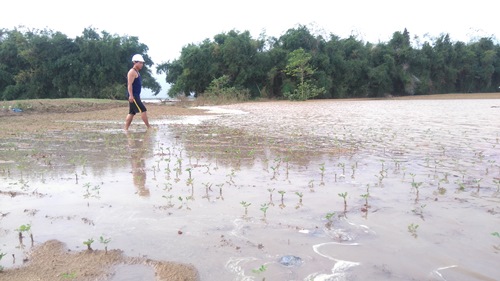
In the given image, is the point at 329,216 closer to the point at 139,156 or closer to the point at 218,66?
the point at 139,156

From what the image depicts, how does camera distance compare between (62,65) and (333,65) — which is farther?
(333,65)

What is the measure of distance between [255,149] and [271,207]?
286 centimetres

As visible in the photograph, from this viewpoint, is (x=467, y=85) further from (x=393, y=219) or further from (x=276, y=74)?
(x=393, y=219)

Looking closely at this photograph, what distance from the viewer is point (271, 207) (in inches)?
124

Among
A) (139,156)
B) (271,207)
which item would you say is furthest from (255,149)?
(271,207)

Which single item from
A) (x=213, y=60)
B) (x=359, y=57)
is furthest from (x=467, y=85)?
(x=213, y=60)

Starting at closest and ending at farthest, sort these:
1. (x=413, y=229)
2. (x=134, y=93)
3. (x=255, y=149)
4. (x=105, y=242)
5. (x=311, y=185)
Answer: (x=105, y=242) < (x=413, y=229) < (x=311, y=185) < (x=255, y=149) < (x=134, y=93)

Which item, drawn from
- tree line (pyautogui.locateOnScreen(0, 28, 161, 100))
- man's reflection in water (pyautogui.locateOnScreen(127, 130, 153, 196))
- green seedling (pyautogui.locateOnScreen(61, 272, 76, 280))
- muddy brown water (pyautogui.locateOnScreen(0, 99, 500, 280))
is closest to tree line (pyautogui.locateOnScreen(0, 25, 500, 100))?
tree line (pyautogui.locateOnScreen(0, 28, 161, 100))

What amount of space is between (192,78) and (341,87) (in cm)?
1336

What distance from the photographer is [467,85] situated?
4444 cm

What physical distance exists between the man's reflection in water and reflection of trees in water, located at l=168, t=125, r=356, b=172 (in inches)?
24.7

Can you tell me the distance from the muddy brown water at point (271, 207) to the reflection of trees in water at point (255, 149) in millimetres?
48

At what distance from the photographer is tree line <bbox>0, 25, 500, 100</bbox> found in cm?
3170

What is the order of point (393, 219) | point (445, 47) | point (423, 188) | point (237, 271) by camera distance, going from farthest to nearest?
point (445, 47) → point (423, 188) → point (393, 219) → point (237, 271)
